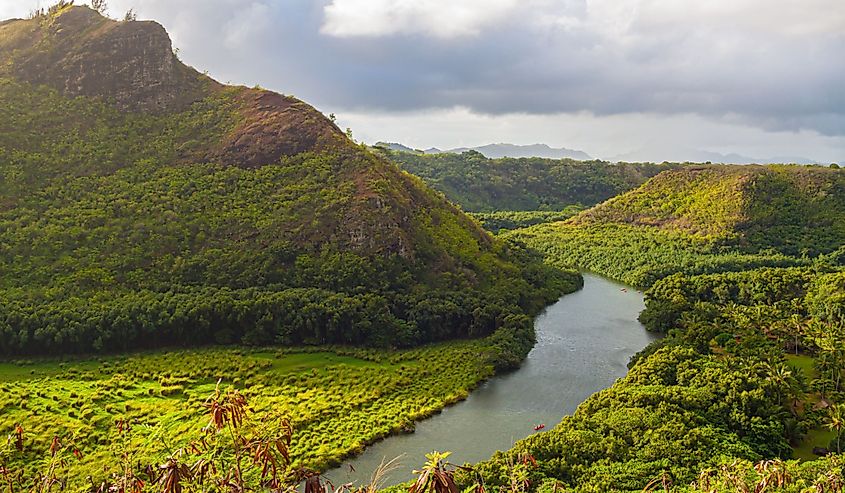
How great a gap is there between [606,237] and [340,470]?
3437 inches

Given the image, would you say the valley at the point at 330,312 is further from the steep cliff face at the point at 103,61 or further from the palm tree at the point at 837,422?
the palm tree at the point at 837,422

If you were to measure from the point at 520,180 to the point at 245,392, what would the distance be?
15296 cm

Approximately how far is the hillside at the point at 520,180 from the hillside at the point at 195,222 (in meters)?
87.0

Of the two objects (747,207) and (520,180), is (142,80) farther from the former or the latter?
(520,180)

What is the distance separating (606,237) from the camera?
11269 centimetres

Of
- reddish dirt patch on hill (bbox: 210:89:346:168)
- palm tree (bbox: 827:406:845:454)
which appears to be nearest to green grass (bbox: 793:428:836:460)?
palm tree (bbox: 827:406:845:454)

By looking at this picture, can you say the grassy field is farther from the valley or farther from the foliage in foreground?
the foliage in foreground

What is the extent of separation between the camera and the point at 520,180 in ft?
609

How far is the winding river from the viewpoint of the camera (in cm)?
3797

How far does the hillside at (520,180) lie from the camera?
17262 cm

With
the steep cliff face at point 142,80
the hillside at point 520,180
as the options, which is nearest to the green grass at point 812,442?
the steep cliff face at point 142,80

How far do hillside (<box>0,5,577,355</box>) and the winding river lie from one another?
6.31 meters

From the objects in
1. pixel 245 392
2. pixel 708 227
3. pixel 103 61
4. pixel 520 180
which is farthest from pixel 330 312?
pixel 520 180

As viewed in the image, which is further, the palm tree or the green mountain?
the green mountain
